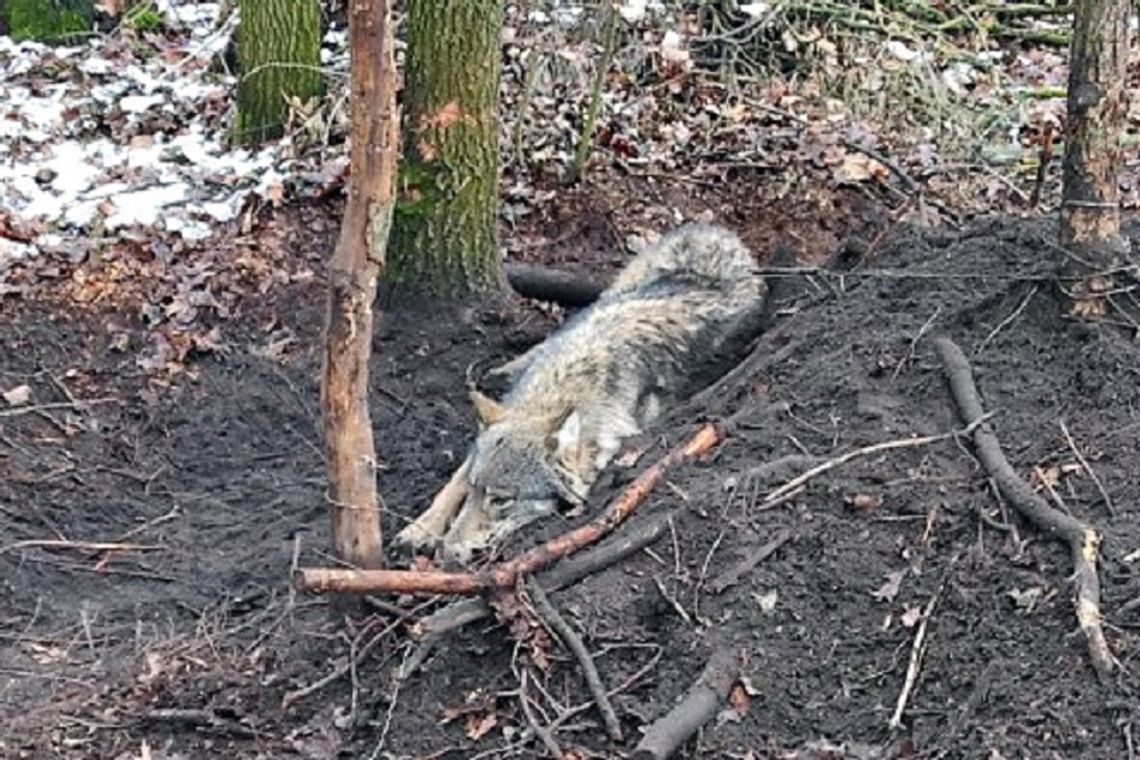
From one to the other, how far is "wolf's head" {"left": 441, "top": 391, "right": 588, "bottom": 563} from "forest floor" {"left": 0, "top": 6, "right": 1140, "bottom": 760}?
47 cm

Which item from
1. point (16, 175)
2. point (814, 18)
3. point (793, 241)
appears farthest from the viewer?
point (814, 18)

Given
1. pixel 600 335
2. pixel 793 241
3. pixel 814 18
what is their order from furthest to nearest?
pixel 814 18, pixel 793 241, pixel 600 335

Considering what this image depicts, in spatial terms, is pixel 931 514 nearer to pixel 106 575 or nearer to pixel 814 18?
pixel 106 575

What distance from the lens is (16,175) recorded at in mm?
11664

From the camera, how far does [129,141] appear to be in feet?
40.4

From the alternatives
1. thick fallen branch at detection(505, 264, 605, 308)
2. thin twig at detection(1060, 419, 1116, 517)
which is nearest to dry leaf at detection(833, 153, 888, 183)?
thick fallen branch at detection(505, 264, 605, 308)

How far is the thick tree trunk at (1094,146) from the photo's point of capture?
640 centimetres

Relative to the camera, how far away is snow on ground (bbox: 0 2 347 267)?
35.6 ft

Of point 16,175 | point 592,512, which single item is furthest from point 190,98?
point 592,512

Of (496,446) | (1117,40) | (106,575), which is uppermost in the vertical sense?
(1117,40)

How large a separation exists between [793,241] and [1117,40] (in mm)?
4528

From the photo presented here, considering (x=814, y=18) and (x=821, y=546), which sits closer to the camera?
(x=821, y=546)

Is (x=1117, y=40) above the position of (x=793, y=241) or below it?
above

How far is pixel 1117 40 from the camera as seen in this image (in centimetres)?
638
